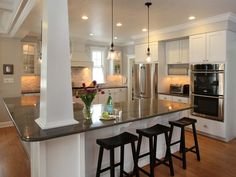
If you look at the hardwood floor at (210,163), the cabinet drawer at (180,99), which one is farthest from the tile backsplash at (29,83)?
the hardwood floor at (210,163)

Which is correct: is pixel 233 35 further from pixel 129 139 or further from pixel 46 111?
pixel 46 111

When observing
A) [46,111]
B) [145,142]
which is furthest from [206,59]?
[46,111]

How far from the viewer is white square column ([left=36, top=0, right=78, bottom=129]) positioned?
1.99 m

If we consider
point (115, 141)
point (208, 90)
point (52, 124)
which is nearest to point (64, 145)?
point (52, 124)

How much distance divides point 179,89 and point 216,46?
1604 mm

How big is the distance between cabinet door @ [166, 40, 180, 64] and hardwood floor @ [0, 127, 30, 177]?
4375mm

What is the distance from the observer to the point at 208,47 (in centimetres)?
434

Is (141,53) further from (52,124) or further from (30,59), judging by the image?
(52,124)

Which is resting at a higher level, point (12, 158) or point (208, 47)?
point (208, 47)

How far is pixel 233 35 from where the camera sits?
427 centimetres

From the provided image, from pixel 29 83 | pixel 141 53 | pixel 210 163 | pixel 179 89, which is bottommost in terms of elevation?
pixel 210 163

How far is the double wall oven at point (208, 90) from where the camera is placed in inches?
164

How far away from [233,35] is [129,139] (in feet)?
11.7

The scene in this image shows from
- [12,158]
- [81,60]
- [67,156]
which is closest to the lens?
[67,156]
